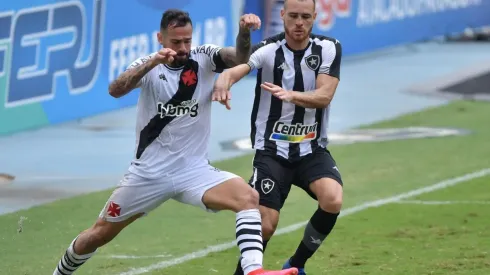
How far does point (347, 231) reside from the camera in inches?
437

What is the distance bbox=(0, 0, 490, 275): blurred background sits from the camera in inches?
403

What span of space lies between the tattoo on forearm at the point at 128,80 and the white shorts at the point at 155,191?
0.61m

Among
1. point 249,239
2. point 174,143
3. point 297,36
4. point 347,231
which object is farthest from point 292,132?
point 347,231

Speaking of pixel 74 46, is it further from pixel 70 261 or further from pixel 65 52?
pixel 70 261

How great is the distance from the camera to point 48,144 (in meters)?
16.1

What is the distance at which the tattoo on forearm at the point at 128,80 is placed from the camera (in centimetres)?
798

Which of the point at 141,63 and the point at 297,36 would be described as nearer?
the point at 141,63

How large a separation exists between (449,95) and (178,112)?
14302 mm

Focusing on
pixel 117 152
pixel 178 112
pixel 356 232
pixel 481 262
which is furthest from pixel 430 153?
pixel 178 112

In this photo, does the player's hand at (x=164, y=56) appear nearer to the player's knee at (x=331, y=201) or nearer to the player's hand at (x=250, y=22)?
the player's hand at (x=250, y=22)

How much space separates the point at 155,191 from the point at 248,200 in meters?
0.64

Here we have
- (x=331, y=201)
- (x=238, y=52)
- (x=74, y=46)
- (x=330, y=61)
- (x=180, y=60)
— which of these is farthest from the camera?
(x=74, y=46)

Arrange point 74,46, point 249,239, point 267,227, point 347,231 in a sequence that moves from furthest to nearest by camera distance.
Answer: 1. point 74,46
2. point 347,231
3. point 267,227
4. point 249,239

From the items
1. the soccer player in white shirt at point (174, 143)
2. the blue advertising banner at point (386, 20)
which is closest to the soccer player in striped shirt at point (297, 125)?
the soccer player in white shirt at point (174, 143)
